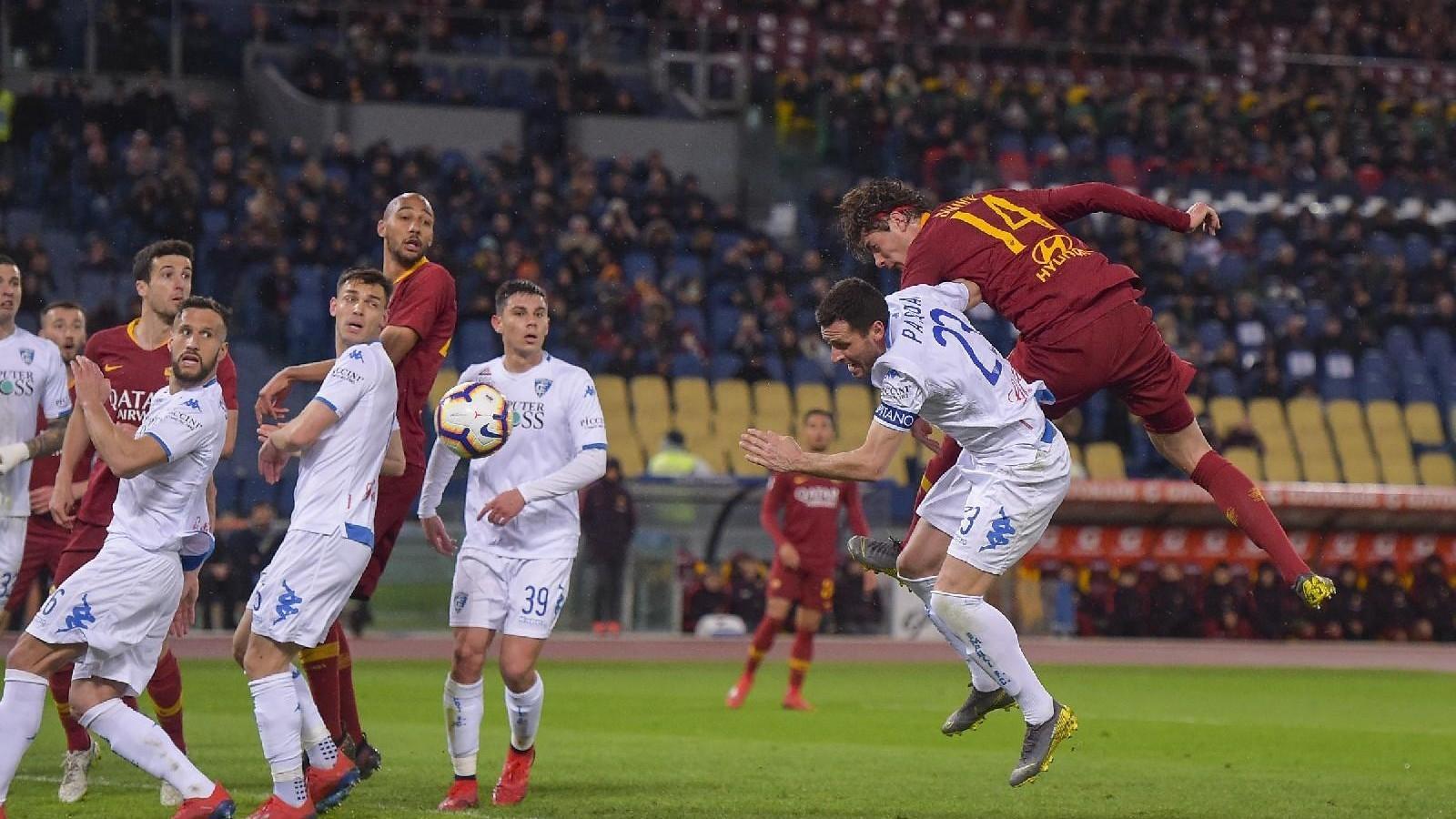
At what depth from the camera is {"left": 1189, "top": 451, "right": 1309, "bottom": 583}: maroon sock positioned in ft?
29.7

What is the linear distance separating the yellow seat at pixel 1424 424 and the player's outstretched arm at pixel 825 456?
75.3ft

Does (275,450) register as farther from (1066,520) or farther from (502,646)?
(1066,520)

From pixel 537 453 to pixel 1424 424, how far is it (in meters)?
22.4

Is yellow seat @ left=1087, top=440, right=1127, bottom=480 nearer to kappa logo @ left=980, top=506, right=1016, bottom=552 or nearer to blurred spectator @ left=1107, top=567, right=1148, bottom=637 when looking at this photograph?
blurred spectator @ left=1107, top=567, right=1148, bottom=637

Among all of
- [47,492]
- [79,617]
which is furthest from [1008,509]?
[47,492]

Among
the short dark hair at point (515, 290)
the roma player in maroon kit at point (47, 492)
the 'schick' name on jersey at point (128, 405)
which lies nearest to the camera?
the 'schick' name on jersey at point (128, 405)

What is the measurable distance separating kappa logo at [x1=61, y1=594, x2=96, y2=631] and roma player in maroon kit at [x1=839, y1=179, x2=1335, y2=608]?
3306 millimetres

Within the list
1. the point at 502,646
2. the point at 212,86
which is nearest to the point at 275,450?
the point at 502,646

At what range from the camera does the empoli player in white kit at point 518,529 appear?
9227 millimetres

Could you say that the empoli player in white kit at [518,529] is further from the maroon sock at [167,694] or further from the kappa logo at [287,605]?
the maroon sock at [167,694]

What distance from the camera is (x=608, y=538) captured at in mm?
22203

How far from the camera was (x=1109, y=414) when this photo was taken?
90.6ft

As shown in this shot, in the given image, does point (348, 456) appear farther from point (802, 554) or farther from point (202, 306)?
point (802, 554)

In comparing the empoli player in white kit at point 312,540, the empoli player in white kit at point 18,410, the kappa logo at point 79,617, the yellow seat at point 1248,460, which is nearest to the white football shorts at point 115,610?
the kappa logo at point 79,617
